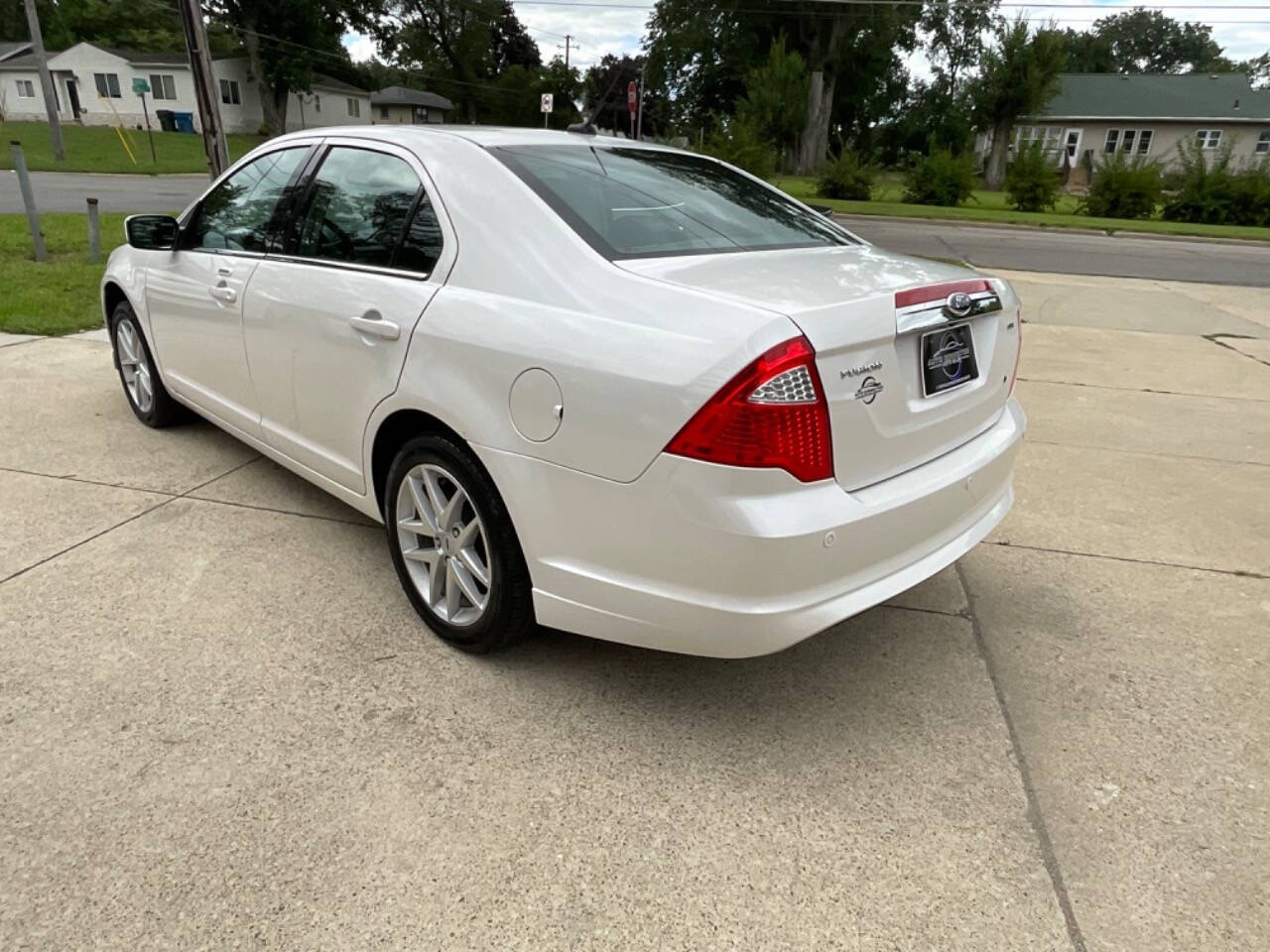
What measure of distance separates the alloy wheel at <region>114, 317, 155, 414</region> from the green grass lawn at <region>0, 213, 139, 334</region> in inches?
101

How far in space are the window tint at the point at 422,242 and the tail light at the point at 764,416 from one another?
3.82ft

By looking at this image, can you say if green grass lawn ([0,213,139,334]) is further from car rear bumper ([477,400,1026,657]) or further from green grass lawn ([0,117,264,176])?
green grass lawn ([0,117,264,176])

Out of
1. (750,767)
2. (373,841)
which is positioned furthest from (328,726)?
(750,767)

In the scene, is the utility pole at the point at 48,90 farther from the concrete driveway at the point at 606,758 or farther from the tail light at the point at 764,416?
the tail light at the point at 764,416

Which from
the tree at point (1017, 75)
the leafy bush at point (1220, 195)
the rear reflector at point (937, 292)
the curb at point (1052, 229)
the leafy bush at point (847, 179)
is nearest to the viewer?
the rear reflector at point (937, 292)

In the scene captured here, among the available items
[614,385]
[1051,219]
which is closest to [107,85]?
[1051,219]

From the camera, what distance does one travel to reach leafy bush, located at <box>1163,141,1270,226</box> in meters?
25.0

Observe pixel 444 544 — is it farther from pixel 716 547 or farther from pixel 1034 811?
pixel 1034 811

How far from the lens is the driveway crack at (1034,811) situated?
1.91 m

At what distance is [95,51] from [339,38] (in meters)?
14.5

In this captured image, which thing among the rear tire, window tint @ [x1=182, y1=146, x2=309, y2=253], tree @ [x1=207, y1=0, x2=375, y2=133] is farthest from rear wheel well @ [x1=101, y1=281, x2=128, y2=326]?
tree @ [x1=207, y1=0, x2=375, y2=133]

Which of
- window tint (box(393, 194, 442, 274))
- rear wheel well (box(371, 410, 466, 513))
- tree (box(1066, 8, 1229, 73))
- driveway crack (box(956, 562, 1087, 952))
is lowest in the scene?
driveway crack (box(956, 562, 1087, 952))

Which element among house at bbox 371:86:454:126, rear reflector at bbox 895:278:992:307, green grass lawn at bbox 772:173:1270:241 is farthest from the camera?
house at bbox 371:86:454:126

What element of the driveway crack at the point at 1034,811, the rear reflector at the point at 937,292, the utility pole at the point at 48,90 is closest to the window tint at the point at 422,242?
the rear reflector at the point at 937,292
